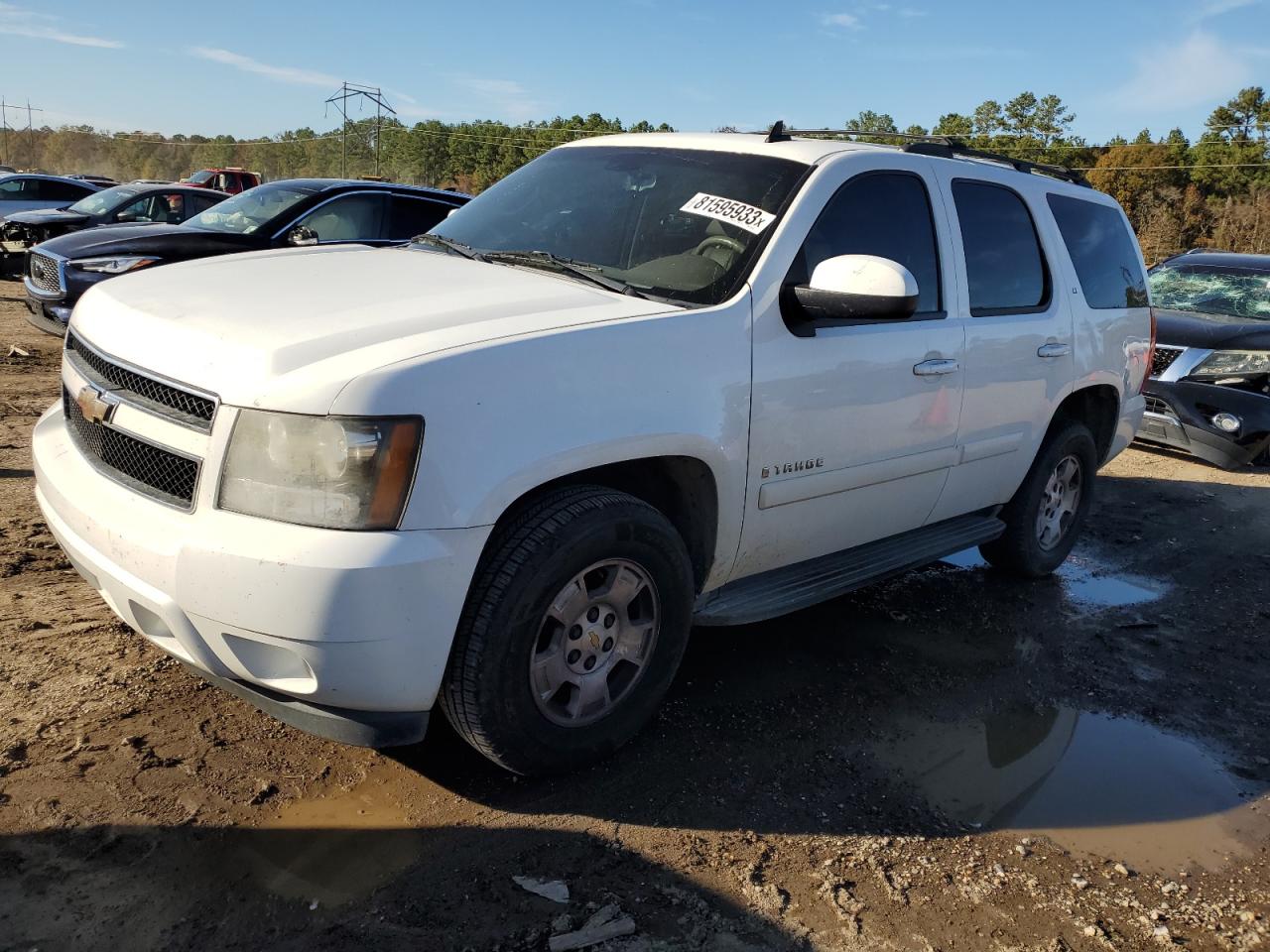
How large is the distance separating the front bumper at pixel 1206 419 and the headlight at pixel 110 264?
866cm

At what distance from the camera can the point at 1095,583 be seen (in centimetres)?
562

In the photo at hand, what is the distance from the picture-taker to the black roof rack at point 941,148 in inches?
162

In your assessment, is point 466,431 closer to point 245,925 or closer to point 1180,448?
point 245,925

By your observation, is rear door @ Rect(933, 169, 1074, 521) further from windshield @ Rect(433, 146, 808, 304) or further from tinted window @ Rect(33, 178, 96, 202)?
tinted window @ Rect(33, 178, 96, 202)

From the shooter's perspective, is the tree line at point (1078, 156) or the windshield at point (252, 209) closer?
the windshield at point (252, 209)

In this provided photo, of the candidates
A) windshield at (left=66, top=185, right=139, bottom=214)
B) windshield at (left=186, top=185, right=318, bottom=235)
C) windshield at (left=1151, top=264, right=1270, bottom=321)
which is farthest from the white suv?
windshield at (left=66, top=185, right=139, bottom=214)

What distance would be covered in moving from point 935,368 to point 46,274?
788cm

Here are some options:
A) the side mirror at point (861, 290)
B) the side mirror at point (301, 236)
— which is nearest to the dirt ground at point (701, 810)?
the side mirror at point (861, 290)

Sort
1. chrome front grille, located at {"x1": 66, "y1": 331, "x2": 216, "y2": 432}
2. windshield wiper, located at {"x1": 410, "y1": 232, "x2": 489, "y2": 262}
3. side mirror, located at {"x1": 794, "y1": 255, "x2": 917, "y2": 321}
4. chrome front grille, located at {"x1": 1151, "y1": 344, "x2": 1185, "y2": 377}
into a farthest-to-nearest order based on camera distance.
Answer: chrome front grille, located at {"x1": 1151, "y1": 344, "x2": 1185, "y2": 377} → windshield wiper, located at {"x1": 410, "y1": 232, "x2": 489, "y2": 262} → side mirror, located at {"x1": 794, "y1": 255, "x2": 917, "y2": 321} → chrome front grille, located at {"x1": 66, "y1": 331, "x2": 216, "y2": 432}

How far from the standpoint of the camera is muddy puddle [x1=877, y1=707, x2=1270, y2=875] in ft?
10.4

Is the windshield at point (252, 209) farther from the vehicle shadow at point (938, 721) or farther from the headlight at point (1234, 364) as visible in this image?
the headlight at point (1234, 364)

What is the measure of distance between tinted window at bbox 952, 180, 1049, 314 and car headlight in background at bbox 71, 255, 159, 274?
262 inches

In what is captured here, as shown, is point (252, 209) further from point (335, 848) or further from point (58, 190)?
point (58, 190)

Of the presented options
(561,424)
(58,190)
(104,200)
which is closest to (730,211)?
(561,424)
